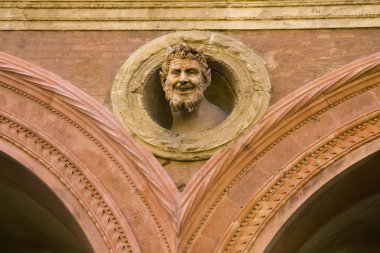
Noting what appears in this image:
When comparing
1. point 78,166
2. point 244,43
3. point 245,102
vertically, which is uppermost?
point 244,43

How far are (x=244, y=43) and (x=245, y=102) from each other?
0.77 m

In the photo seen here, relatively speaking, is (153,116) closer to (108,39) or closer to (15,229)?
(108,39)

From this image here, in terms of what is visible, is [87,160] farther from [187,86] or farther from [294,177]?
[294,177]

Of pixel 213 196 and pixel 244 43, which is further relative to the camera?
pixel 244 43

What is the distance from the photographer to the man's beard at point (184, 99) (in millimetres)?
11203

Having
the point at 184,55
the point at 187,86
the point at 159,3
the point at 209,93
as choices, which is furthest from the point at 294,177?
the point at 159,3

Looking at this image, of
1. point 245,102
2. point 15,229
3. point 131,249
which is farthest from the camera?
point 15,229

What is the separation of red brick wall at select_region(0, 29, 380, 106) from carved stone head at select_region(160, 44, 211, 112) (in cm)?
61

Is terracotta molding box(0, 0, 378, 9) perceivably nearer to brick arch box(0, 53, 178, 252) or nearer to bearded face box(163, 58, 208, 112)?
brick arch box(0, 53, 178, 252)

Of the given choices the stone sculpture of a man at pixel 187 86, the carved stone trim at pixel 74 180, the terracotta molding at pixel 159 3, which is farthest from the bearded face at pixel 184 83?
the carved stone trim at pixel 74 180

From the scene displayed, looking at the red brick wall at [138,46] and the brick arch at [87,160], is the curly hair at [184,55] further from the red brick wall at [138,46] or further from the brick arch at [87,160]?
the brick arch at [87,160]

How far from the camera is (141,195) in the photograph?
35.3 feet

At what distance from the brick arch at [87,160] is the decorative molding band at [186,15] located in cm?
67

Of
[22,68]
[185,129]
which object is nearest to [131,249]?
[185,129]
